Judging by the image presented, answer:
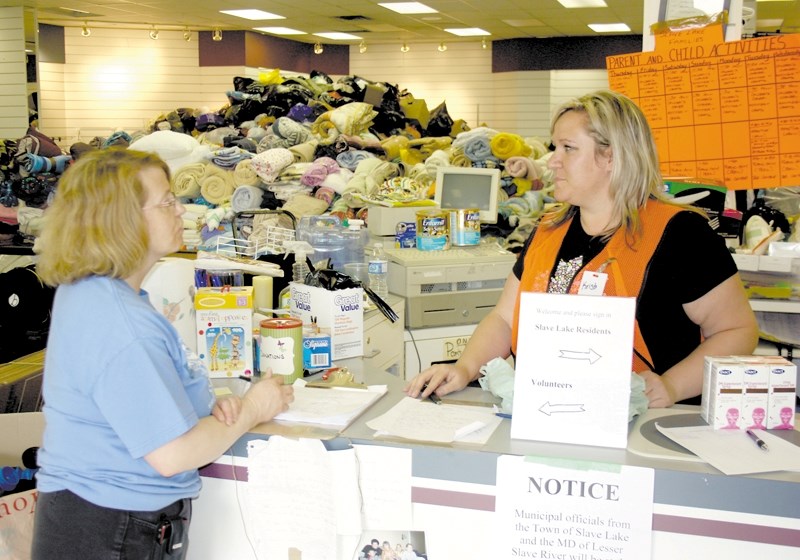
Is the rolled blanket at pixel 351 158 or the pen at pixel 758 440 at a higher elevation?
the rolled blanket at pixel 351 158

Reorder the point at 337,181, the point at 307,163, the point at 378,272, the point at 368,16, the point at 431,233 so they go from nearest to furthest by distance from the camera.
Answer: the point at 378,272
the point at 431,233
the point at 337,181
the point at 307,163
the point at 368,16

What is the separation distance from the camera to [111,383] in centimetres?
138

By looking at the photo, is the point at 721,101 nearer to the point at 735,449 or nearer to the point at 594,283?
the point at 594,283

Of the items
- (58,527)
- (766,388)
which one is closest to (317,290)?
(58,527)

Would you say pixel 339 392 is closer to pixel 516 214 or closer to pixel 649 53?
pixel 649 53

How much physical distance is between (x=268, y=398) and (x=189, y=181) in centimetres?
431

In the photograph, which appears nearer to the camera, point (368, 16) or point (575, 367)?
point (575, 367)

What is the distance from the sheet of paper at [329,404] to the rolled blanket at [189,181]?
395cm

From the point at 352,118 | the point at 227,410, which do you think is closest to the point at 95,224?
the point at 227,410

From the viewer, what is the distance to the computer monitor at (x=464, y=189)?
14.8ft

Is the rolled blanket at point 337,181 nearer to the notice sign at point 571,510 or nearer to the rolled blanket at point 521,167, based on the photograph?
the rolled blanket at point 521,167

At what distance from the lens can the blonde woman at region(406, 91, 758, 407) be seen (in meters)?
2.08

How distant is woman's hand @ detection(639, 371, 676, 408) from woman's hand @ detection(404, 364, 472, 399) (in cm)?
45

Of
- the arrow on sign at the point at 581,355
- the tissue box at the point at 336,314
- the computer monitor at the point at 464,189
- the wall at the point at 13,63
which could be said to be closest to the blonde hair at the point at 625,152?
the arrow on sign at the point at 581,355
